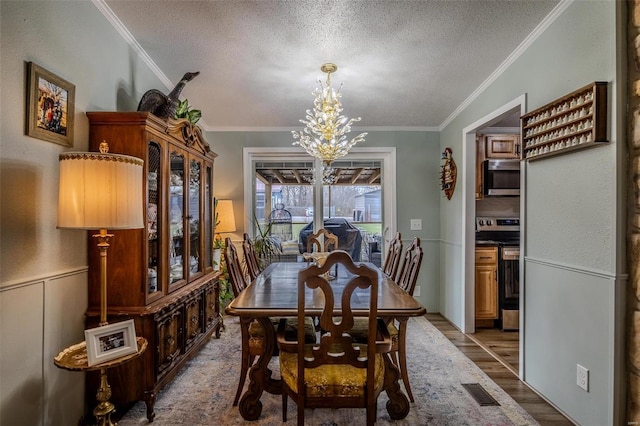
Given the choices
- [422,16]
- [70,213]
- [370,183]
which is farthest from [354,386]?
[370,183]

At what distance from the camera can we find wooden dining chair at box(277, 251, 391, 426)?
57.1 inches

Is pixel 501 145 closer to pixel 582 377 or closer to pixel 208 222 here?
pixel 582 377

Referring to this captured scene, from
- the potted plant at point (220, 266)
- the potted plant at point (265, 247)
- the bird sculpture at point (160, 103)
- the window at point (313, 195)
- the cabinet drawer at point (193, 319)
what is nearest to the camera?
the bird sculpture at point (160, 103)

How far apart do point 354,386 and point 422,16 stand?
217 centimetres

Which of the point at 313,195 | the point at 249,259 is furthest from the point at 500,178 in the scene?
the point at 249,259

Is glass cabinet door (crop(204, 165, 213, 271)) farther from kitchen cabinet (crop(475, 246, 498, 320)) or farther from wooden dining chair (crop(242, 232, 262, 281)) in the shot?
kitchen cabinet (crop(475, 246, 498, 320))

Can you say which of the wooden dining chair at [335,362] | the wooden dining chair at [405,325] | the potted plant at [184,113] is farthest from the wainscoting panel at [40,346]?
the wooden dining chair at [405,325]

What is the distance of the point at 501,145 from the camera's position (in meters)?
3.64

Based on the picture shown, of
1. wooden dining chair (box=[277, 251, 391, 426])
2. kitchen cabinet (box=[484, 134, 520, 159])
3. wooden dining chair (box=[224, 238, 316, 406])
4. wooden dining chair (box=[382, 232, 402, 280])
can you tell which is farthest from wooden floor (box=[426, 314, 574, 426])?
kitchen cabinet (box=[484, 134, 520, 159])

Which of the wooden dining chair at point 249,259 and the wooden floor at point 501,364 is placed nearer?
the wooden floor at point 501,364

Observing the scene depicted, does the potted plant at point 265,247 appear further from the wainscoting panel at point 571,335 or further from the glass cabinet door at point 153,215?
the wainscoting panel at point 571,335

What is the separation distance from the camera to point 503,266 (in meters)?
3.54

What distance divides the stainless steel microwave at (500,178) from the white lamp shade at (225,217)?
3.02 metres

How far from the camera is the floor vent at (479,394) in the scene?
2.10 m
